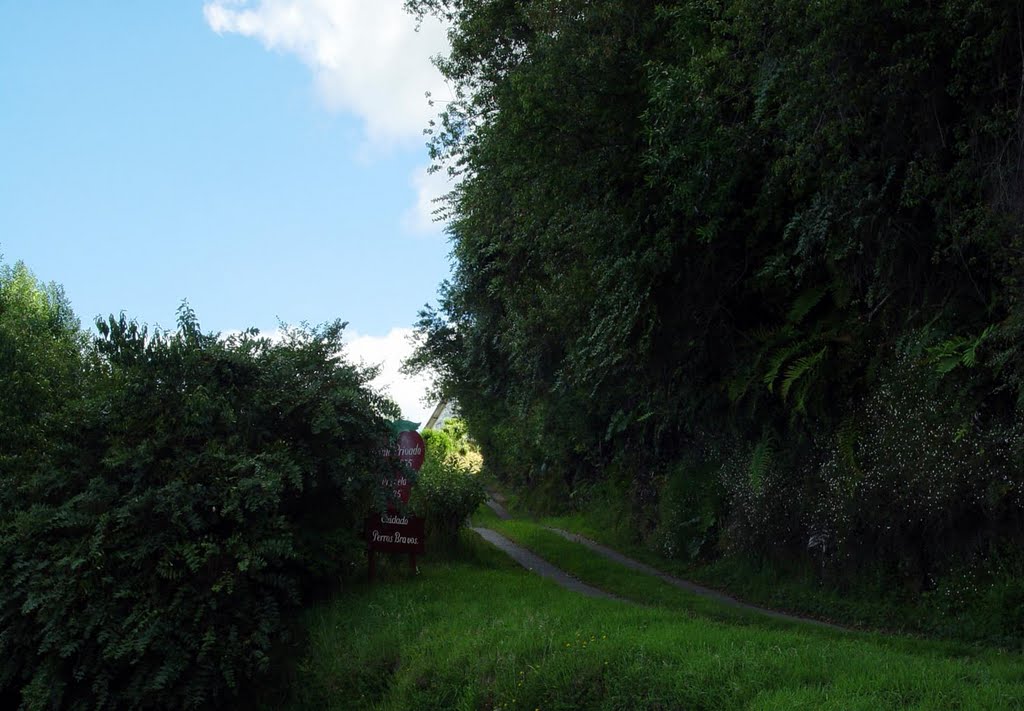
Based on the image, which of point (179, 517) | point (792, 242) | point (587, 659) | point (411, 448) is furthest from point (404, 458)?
point (792, 242)

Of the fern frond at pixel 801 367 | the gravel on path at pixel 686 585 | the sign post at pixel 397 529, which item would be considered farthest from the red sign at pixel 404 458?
the fern frond at pixel 801 367

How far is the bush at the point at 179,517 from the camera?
10602 mm

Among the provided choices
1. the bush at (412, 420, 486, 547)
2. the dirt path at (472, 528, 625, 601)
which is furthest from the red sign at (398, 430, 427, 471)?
the dirt path at (472, 528, 625, 601)

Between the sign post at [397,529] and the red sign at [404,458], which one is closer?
the red sign at [404,458]

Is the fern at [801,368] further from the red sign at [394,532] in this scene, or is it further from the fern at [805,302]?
the red sign at [394,532]

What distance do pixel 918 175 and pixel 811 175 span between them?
1.37m

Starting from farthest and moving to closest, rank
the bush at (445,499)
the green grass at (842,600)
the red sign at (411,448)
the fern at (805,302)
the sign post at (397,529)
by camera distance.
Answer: the bush at (445,499)
the red sign at (411,448)
the sign post at (397,529)
the fern at (805,302)
the green grass at (842,600)

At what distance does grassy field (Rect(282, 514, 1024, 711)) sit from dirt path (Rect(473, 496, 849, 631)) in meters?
0.98

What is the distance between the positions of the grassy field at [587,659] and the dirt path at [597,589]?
3.21 feet

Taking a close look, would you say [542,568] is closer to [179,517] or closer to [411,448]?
[411,448]

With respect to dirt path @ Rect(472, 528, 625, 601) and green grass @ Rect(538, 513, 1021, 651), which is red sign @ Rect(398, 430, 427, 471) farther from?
green grass @ Rect(538, 513, 1021, 651)

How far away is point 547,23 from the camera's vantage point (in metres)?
13.0

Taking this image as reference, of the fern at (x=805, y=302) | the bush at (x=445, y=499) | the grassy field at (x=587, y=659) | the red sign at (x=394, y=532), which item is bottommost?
the grassy field at (x=587, y=659)

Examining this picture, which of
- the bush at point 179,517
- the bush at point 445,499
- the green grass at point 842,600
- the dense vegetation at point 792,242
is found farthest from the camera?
the bush at point 445,499
